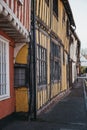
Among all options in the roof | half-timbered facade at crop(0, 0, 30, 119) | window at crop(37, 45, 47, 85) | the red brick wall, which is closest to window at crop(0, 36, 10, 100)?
half-timbered facade at crop(0, 0, 30, 119)

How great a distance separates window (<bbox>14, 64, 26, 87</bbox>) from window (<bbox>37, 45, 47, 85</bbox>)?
183 centimetres

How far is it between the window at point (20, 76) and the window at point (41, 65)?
1826mm

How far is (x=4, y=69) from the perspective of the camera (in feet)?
42.8

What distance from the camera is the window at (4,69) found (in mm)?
12722

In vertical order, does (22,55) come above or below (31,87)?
above

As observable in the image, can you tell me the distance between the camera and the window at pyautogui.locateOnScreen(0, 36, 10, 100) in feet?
41.7

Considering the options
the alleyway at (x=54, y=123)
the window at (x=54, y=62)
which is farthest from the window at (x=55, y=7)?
the alleyway at (x=54, y=123)

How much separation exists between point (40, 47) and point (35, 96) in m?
2.86

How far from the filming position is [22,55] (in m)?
14.2

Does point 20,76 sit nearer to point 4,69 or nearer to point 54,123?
point 4,69

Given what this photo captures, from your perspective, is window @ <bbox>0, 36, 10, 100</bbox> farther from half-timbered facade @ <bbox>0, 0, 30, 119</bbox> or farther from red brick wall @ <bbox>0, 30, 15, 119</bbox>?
red brick wall @ <bbox>0, 30, 15, 119</bbox>

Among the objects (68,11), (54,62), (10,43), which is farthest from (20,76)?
(68,11)

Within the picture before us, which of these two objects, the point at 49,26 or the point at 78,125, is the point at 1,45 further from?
the point at 49,26

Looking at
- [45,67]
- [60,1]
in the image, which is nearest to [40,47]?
[45,67]
